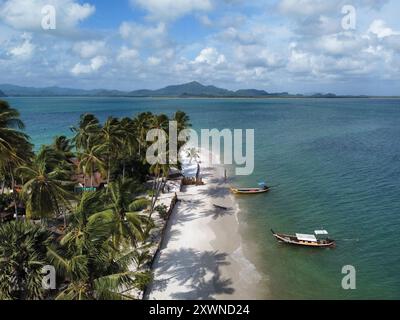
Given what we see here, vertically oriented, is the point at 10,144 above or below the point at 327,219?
above

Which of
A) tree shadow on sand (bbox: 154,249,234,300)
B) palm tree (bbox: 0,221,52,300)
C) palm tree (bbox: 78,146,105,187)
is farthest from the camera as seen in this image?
palm tree (bbox: 78,146,105,187)

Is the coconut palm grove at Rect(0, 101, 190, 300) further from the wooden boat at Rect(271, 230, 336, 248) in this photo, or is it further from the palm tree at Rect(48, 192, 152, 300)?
the wooden boat at Rect(271, 230, 336, 248)

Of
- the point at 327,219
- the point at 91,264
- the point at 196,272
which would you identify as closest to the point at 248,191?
the point at 327,219

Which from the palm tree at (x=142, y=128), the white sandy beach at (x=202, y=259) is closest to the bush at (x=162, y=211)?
the white sandy beach at (x=202, y=259)

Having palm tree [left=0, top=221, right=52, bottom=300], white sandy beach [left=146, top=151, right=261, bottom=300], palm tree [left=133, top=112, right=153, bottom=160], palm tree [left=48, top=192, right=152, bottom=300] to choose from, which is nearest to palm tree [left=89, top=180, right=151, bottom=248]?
palm tree [left=48, top=192, right=152, bottom=300]

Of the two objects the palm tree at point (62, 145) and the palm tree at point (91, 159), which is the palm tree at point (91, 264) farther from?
the palm tree at point (62, 145)

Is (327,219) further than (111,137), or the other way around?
(327,219)

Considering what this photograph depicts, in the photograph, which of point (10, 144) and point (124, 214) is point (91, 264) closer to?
point (124, 214)
